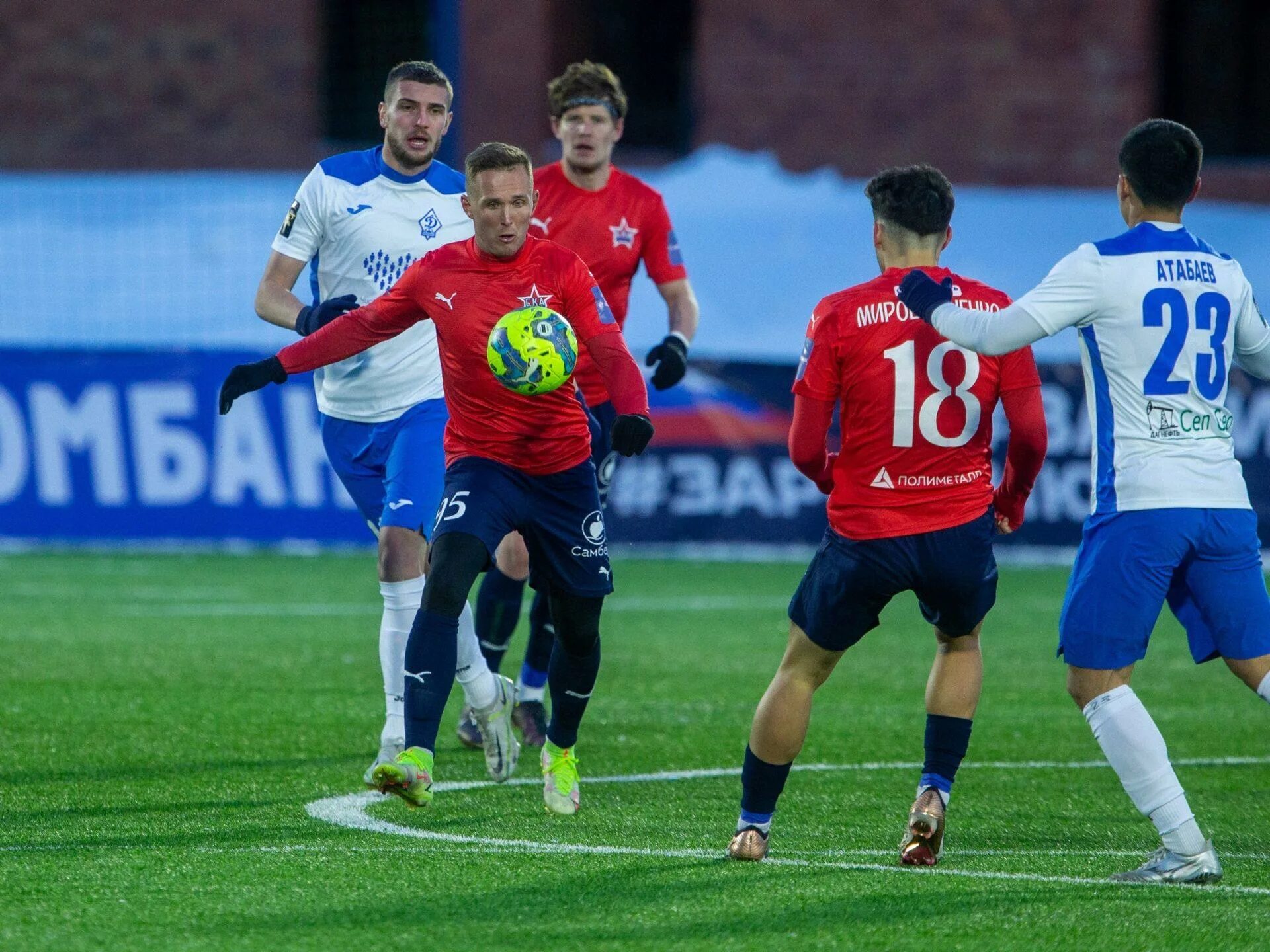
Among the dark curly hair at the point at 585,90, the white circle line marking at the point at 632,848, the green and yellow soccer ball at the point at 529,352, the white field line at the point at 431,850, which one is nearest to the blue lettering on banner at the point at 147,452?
the dark curly hair at the point at 585,90

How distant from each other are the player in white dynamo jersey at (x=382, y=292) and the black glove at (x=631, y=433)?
1.30 m

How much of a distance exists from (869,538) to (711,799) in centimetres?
150

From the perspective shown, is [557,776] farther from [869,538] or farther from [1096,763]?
[1096,763]

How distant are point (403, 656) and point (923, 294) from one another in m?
2.56

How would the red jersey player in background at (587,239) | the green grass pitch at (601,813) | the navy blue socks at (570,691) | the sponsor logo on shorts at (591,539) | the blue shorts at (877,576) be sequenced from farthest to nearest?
1. the red jersey player in background at (587,239)
2. the navy blue socks at (570,691)
3. the sponsor logo on shorts at (591,539)
4. the blue shorts at (877,576)
5. the green grass pitch at (601,813)

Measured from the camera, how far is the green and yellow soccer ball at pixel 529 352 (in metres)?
5.68

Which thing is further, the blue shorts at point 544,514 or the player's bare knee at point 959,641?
the blue shorts at point 544,514

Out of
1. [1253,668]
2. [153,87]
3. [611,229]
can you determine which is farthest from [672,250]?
[153,87]

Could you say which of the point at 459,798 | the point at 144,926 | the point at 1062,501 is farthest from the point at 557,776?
the point at 1062,501

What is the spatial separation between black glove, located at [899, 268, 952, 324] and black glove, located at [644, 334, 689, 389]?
8.00ft

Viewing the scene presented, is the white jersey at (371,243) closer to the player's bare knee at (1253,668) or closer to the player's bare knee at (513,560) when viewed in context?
the player's bare knee at (513,560)

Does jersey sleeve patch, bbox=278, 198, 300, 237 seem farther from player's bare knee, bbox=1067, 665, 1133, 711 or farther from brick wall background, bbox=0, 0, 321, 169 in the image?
brick wall background, bbox=0, 0, 321, 169

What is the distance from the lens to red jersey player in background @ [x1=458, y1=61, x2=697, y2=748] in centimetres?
772

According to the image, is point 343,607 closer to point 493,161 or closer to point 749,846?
point 493,161
